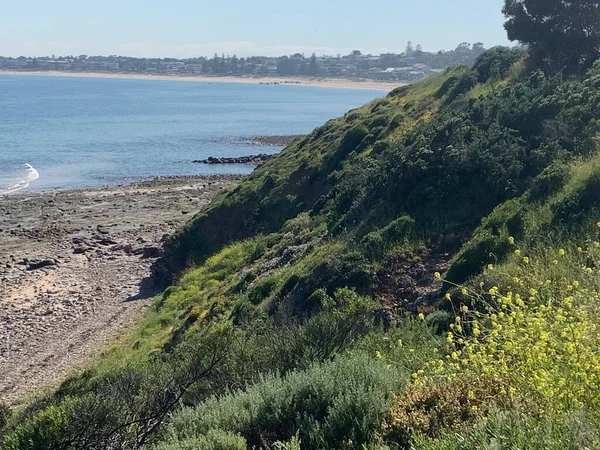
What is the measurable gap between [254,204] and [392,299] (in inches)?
770

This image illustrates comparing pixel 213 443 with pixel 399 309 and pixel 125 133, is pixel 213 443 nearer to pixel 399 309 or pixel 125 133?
pixel 399 309

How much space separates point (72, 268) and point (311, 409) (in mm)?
29609

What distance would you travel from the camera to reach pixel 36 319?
27469mm

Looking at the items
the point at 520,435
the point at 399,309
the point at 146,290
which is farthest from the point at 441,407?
the point at 146,290

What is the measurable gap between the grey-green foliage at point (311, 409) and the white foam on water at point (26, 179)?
167 feet

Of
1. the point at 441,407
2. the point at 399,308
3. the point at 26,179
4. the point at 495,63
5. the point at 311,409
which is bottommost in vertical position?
the point at 26,179

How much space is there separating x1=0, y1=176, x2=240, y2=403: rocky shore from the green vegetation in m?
2.15

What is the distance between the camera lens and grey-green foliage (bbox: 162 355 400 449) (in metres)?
6.58

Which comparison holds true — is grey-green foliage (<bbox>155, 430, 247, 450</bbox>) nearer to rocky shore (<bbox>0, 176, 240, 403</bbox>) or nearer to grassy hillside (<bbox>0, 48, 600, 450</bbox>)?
grassy hillside (<bbox>0, 48, 600, 450</bbox>)

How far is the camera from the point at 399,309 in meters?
13.7

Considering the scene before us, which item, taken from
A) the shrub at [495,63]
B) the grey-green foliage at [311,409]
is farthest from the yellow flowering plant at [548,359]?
the shrub at [495,63]

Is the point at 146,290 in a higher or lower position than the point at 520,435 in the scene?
lower

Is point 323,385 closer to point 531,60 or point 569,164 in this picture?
point 569,164

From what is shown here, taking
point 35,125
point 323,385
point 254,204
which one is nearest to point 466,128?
point 323,385
